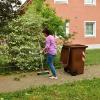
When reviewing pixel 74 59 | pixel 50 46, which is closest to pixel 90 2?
pixel 74 59

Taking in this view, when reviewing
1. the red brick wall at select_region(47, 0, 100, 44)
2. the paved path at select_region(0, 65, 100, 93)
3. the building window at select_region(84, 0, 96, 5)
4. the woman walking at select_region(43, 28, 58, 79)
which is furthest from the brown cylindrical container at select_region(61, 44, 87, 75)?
the building window at select_region(84, 0, 96, 5)

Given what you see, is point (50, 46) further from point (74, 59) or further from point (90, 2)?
point (90, 2)

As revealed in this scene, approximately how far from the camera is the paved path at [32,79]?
1258cm

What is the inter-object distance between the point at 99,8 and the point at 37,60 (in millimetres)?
16869

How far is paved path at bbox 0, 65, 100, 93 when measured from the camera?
41.3ft

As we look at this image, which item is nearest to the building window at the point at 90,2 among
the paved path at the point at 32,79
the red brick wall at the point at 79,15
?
the red brick wall at the point at 79,15

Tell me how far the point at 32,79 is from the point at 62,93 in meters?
2.93

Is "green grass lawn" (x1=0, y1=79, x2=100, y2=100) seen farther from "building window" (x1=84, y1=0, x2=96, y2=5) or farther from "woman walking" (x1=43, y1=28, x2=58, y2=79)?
"building window" (x1=84, y1=0, x2=96, y2=5)

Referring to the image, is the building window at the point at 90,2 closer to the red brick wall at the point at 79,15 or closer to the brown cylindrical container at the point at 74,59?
the red brick wall at the point at 79,15

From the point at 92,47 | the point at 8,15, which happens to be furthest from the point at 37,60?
the point at 92,47

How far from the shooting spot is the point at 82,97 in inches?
424

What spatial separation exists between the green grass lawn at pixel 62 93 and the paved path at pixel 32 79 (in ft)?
2.57

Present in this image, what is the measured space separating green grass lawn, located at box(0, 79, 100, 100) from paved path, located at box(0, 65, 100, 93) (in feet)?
2.57

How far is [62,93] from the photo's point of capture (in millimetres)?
11203
